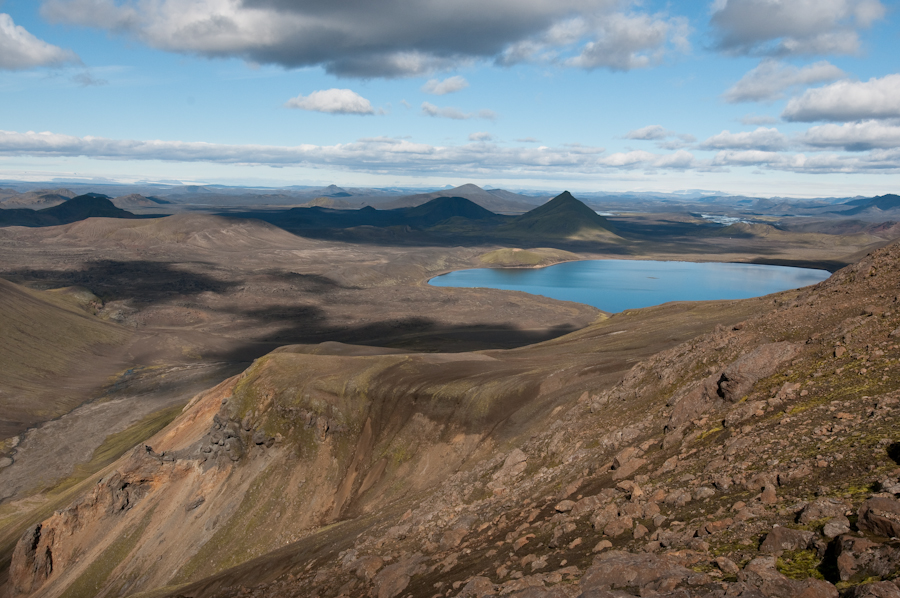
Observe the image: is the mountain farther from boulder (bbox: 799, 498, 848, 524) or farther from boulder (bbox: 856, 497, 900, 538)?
boulder (bbox: 856, 497, 900, 538)

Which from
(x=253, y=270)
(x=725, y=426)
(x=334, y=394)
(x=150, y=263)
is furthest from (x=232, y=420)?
(x=150, y=263)

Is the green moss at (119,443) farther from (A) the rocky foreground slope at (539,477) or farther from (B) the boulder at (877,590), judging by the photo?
(B) the boulder at (877,590)

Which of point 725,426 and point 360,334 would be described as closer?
point 725,426

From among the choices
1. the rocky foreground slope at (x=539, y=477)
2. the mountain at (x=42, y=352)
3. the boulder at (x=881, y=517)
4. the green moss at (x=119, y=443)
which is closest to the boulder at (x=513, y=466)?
the rocky foreground slope at (x=539, y=477)

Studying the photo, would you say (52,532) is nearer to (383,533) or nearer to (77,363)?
(383,533)

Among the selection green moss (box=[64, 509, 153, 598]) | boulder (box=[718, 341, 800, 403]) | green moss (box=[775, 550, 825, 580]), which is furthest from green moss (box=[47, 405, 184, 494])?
green moss (box=[775, 550, 825, 580])

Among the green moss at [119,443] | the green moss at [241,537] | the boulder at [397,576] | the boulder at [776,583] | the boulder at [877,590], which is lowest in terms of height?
the green moss at [119,443]

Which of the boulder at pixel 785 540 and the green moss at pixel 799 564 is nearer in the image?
the green moss at pixel 799 564
